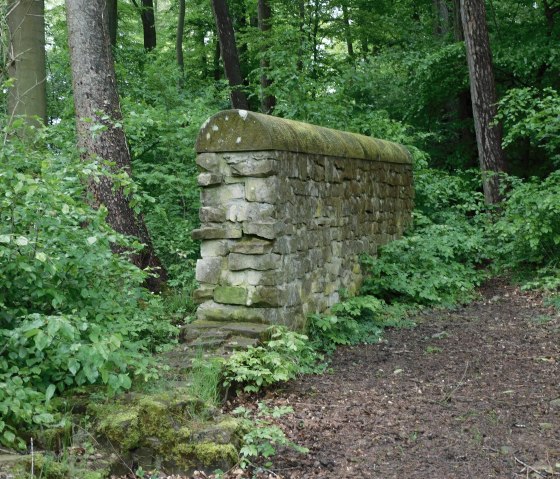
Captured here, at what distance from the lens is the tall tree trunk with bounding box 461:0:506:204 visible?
11.3 metres

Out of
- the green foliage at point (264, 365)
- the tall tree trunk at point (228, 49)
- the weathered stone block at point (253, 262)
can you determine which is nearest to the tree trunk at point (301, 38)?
the tall tree trunk at point (228, 49)

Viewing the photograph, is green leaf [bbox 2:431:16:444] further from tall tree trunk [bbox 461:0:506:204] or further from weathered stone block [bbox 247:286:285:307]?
tall tree trunk [bbox 461:0:506:204]

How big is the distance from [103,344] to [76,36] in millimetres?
4613

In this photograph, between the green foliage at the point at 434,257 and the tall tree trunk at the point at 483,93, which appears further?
the tall tree trunk at the point at 483,93

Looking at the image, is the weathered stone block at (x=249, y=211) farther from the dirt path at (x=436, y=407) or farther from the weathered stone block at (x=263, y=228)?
the dirt path at (x=436, y=407)

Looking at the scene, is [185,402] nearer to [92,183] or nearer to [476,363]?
[476,363]

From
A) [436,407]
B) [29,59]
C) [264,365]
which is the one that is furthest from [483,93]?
[264,365]

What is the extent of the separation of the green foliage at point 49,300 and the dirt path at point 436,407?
123 centimetres

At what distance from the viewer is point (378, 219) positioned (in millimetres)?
9125

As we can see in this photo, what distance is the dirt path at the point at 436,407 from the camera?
12.7 feet

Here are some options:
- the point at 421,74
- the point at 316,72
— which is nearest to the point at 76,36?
the point at 316,72

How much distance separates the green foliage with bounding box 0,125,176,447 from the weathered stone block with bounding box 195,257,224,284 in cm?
145

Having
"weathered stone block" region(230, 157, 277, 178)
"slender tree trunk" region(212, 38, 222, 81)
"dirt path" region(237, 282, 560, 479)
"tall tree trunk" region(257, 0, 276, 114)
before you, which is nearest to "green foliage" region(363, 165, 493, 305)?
"dirt path" region(237, 282, 560, 479)

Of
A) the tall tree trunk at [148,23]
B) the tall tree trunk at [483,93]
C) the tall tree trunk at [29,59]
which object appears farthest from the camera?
the tall tree trunk at [148,23]
